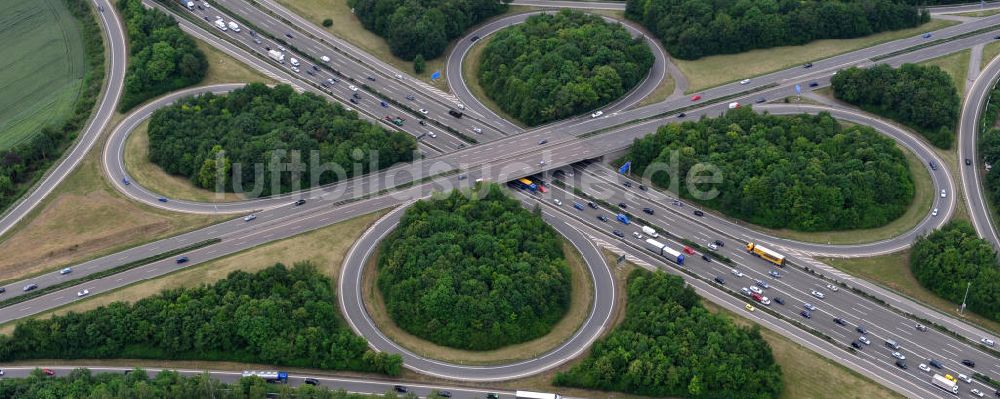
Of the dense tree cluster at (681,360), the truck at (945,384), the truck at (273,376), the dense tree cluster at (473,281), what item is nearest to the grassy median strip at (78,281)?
the truck at (273,376)

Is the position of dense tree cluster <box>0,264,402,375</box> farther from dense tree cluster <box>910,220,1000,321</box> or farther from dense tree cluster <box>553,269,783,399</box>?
dense tree cluster <box>910,220,1000,321</box>

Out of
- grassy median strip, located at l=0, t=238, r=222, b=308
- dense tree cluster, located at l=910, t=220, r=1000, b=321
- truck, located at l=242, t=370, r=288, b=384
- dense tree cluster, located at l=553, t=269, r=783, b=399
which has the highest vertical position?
dense tree cluster, located at l=910, t=220, r=1000, b=321

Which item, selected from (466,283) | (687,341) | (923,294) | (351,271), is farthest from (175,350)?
(923,294)

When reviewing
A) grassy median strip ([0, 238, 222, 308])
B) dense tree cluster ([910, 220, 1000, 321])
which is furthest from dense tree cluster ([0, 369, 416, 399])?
dense tree cluster ([910, 220, 1000, 321])

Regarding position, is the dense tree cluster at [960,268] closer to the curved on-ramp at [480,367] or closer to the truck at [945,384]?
the truck at [945,384]

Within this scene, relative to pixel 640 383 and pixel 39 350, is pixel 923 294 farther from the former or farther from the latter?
pixel 39 350

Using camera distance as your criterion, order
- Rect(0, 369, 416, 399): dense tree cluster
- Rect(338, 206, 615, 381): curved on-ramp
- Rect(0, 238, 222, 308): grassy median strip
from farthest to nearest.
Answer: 1. Rect(0, 238, 222, 308): grassy median strip
2. Rect(338, 206, 615, 381): curved on-ramp
3. Rect(0, 369, 416, 399): dense tree cluster

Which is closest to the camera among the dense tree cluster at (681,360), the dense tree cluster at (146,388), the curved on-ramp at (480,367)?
the dense tree cluster at (146,388)
